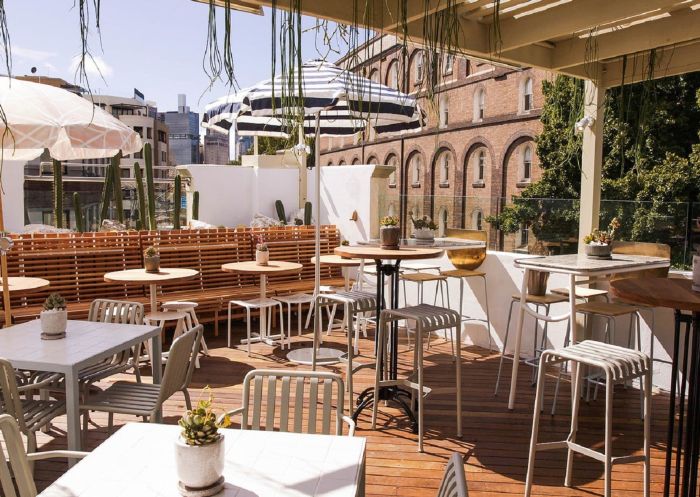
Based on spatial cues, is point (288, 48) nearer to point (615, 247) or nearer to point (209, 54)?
point (209, 54)

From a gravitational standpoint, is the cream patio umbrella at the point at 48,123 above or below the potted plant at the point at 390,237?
above

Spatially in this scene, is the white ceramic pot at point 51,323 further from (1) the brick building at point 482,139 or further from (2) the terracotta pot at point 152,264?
(1) the brick building at point 482,139

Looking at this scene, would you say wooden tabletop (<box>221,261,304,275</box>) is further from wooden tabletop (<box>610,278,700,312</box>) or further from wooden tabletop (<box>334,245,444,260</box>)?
wooden tabletop (<box>610,278,700,312</box>)

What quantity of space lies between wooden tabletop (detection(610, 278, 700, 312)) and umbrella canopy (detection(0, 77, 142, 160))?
3.31 m

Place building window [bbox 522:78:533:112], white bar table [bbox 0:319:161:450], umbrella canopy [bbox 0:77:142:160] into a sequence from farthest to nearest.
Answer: building window [bbox 522:78:533:112], umbrella canopy [bbox 0:77:142:160], white bar table [bbox 0:319:161:450]

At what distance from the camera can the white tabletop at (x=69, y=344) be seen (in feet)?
9.00

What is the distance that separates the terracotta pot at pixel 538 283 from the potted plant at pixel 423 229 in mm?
837

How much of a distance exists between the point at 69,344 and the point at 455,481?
235cm

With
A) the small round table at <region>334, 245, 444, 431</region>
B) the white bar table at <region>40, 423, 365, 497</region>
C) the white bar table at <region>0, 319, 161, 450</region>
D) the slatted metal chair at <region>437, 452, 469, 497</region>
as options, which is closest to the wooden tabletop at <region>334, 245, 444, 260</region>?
the small round table at <region>334, 245, 444, 431</region>

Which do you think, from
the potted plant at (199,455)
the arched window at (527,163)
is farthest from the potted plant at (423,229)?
the arched window at (527,163)

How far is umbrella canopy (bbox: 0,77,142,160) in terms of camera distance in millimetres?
3971

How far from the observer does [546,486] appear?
10.3ft

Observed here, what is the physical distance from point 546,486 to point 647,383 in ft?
2.91

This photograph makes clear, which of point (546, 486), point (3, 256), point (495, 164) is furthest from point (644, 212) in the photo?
point (495, 164)
